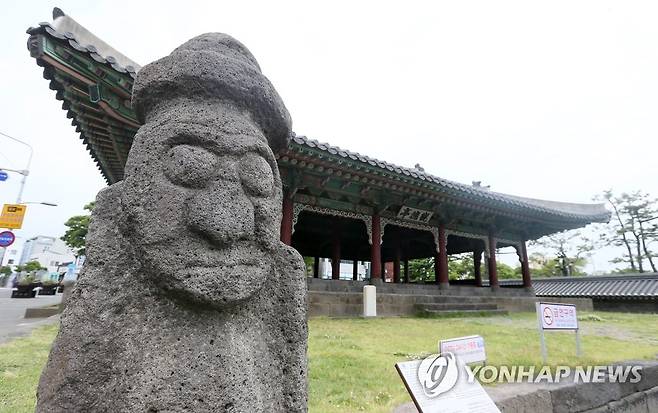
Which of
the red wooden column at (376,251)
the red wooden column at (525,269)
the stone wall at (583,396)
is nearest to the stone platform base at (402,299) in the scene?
the red wooden column at (376,251)

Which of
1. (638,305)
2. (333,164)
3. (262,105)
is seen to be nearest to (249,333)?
(262,105)

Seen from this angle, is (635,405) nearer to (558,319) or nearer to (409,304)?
(558,319)

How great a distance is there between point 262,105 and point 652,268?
128ft

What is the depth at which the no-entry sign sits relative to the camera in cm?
1219

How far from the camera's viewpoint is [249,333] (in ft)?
5.21

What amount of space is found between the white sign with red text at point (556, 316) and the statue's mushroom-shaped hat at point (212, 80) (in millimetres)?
4390

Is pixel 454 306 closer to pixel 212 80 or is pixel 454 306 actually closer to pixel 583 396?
pixel 583 396

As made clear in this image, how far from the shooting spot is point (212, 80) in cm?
173

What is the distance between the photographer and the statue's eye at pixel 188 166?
1.54 m

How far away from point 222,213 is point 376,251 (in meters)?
10.0

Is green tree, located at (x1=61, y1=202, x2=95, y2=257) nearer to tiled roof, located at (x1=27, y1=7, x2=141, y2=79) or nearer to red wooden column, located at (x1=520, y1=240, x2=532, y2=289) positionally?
tiled roof, located at (x1=27, y1=7, x2=141, y2=79)

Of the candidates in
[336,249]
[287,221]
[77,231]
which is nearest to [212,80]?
[287,221]
